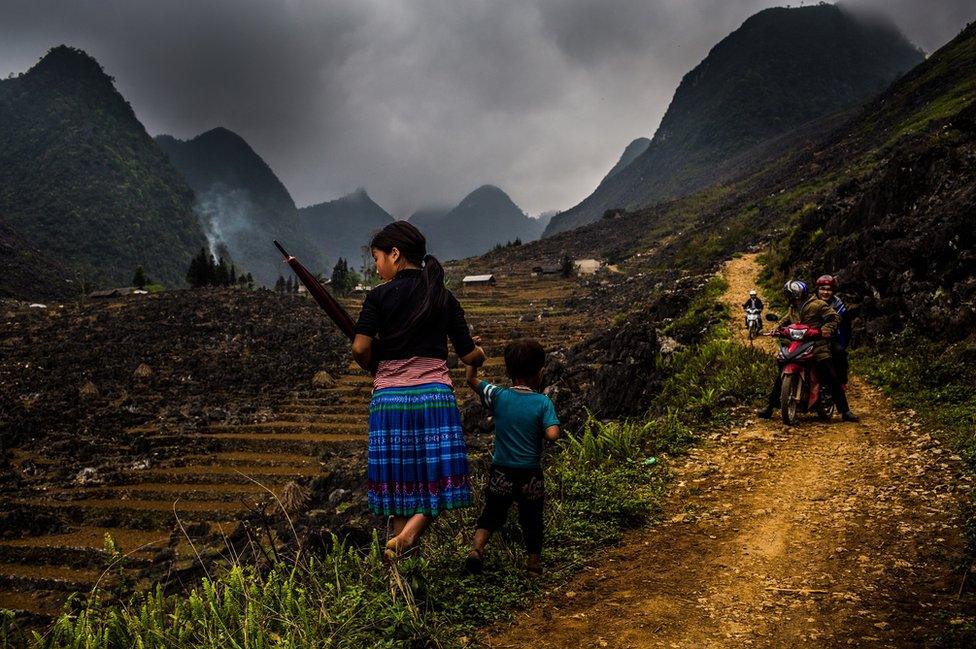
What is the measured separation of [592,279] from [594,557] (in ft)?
201

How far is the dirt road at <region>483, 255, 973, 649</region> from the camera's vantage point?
3.09 m

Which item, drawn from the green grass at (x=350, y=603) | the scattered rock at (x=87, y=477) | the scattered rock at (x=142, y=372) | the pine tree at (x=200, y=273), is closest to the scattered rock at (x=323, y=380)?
the scattered rock at (x=142, y=372)

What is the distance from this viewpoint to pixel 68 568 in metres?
22.8

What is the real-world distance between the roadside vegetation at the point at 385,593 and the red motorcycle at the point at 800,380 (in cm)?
237

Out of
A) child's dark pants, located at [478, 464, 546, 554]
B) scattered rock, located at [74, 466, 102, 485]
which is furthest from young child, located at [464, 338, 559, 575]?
scattered rock, located at [74, 466, 102, 485]

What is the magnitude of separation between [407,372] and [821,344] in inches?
268

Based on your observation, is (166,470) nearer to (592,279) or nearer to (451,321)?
(451,321)

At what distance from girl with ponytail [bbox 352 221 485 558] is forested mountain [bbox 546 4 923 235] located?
14105 cm

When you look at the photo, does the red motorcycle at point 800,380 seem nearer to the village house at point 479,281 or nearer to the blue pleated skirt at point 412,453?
the blue pleated skirt at point 412,453

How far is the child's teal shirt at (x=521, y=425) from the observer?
Answer: 391 centimetres

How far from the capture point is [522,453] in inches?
155

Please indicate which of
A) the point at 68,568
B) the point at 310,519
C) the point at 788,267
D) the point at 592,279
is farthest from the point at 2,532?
the point at 592,279

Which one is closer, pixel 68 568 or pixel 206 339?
pixel 68 568

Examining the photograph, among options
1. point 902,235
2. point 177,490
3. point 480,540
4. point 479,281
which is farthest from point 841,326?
point 479,281
